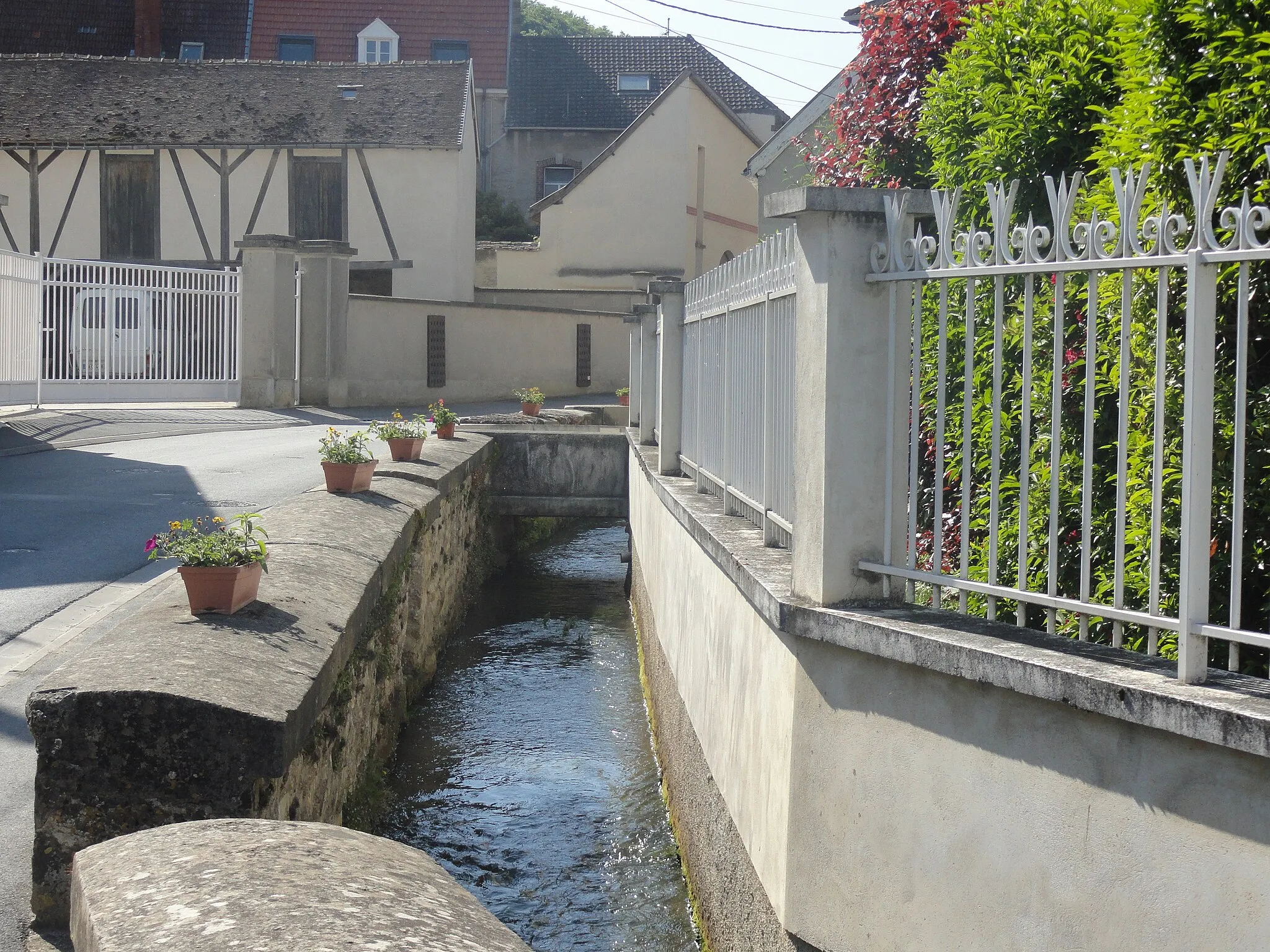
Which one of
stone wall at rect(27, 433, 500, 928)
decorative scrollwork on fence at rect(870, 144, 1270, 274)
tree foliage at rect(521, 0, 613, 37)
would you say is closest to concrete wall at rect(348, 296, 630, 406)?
stone wall at rect(27, 433, 500, 928)

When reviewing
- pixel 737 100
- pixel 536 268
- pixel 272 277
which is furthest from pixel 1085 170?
pixel 737 100

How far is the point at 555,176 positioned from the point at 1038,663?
38342mm

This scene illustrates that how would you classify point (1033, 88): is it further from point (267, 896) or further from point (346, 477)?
point (346, 477)

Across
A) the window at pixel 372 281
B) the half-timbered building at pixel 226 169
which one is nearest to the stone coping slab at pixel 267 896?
the half-timbered building at pixel 226 169

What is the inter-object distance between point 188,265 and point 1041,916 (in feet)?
89.3

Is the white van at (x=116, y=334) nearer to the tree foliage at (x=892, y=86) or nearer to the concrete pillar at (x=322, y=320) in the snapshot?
the concrete pillar at (x=322, y=320)

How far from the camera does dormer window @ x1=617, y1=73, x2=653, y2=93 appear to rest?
41.1 m

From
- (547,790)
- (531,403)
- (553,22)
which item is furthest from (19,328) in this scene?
(553,22)

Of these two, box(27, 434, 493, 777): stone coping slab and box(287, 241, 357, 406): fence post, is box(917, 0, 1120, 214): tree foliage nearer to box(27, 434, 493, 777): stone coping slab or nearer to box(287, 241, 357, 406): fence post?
box(27, 434, 493, 777): stone coping slab

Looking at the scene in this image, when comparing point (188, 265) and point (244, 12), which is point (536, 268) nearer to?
point (188, 265)

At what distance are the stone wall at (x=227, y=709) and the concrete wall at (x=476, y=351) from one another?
1603 cm

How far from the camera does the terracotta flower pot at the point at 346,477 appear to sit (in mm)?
8070

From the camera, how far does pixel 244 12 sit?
3759 centimetres

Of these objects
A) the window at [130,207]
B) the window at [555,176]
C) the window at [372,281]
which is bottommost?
the window at [372,281]
